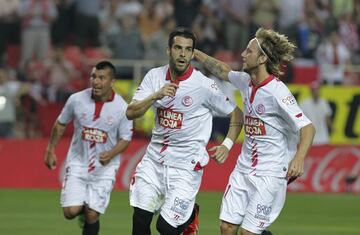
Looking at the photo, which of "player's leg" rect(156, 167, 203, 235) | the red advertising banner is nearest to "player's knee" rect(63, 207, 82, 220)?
"player's leg" rect(156, 167, 203, 235)

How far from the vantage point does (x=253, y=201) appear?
36.3ft

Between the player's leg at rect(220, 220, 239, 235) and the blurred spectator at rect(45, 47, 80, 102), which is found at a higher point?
the player's leg at rect(220, 220, 239, 235)

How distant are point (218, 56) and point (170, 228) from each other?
13.5m

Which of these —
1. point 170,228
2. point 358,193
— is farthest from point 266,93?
point 358,193

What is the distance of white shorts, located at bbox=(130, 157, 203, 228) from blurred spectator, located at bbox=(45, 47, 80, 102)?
11893mm

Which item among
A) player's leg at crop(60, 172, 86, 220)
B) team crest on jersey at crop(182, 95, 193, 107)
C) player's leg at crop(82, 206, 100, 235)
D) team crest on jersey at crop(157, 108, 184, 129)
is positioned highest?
team crest on jersey at crop(182, 95, 193, 107)

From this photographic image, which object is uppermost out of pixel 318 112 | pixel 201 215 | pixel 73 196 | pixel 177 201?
pixel 177 201

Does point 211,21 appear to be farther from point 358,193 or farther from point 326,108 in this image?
point 358,193

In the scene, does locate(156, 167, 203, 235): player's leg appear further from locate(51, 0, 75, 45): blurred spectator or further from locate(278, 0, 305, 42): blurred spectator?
locate(278, 0, 305, 42): blurred spectator

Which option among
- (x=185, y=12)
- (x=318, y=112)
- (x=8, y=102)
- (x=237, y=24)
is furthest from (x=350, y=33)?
(x=8, y=102)

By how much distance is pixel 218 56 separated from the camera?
24422 mm

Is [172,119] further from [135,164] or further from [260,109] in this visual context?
[135,164]

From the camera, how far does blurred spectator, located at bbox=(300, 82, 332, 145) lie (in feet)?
75.9

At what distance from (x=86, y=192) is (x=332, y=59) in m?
12.3
